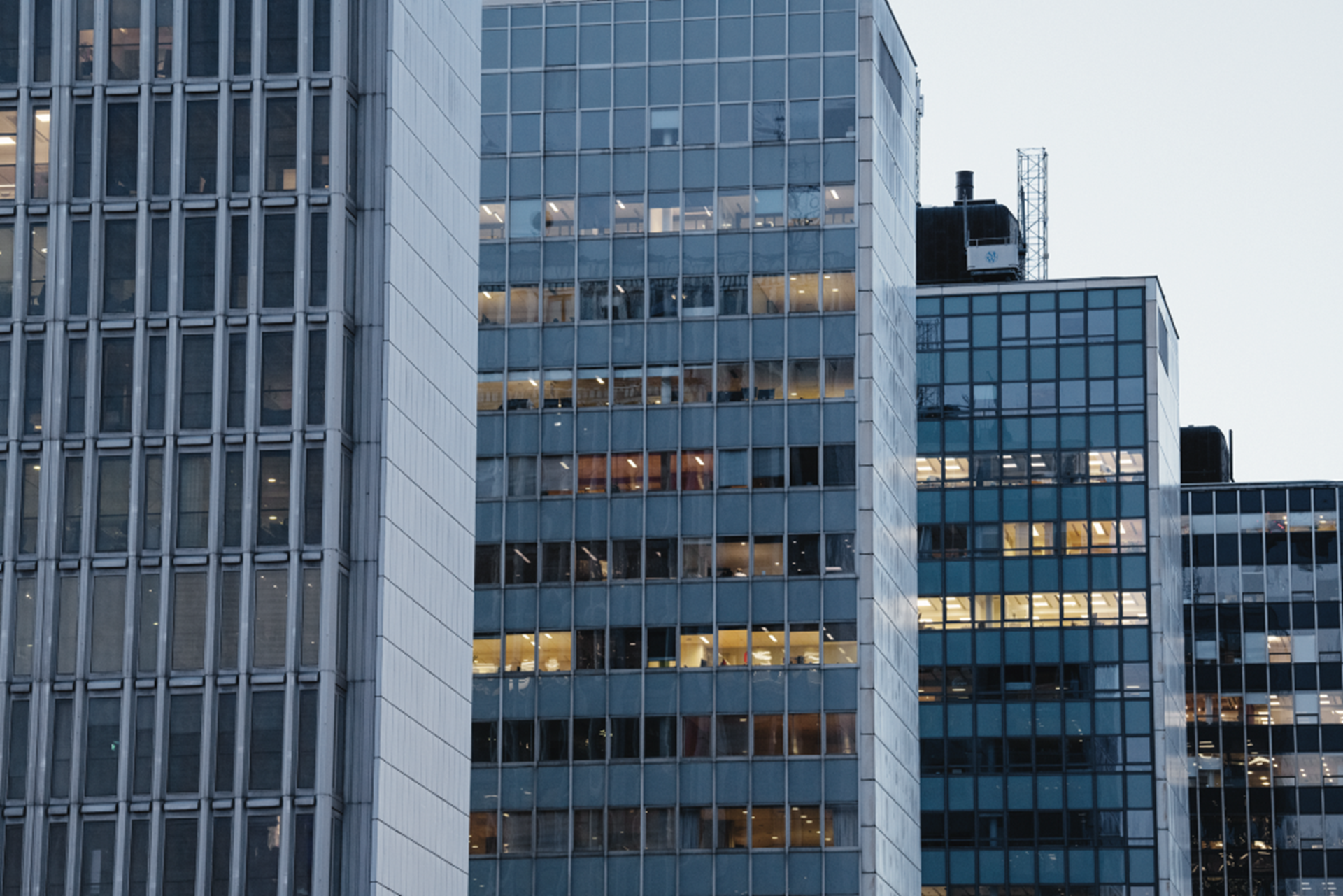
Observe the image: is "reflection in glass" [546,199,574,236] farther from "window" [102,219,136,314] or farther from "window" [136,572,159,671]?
"window" [136,572,159,671]

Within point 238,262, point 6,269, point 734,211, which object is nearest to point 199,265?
point 238,262

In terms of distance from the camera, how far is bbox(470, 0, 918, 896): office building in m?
113

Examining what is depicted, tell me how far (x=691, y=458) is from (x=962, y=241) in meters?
69.7

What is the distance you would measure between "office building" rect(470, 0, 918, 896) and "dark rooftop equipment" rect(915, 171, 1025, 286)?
57259 millimetres

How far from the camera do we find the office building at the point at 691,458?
372ft

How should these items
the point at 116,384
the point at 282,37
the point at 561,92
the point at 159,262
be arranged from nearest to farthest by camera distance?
the point at 116,384
the point at 159,262
the point at 282,37
the point at 561,92

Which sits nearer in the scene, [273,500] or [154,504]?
[273,500]

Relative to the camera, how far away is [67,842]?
7806 cm

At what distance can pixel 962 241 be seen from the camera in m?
182

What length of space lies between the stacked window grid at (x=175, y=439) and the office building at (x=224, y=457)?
0.31 ft

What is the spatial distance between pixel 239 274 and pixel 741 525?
3829 centimetres

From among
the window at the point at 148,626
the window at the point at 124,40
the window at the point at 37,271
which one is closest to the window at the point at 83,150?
the window at the point at 124,40

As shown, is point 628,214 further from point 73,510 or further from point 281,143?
point 73,510

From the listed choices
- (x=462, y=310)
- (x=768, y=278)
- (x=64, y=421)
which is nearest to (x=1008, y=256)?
(x=768, y=278)
